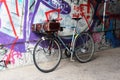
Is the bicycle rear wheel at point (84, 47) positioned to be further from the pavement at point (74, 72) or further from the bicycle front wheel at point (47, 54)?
the bicycle front wheel at point (47, 54)

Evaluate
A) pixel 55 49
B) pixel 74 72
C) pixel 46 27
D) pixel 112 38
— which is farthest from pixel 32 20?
pixel 112 38

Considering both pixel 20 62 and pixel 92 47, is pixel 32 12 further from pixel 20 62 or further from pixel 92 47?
pixel 92 47

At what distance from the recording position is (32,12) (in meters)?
5.29

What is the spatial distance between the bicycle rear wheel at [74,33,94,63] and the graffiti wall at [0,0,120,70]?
38 cm

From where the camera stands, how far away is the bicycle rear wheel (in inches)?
227

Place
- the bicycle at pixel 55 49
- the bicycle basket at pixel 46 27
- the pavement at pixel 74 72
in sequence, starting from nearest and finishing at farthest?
the pavement at pixel 74 72 → the bicycle basket at pixel 46 27 → the bicycle at pixel 55 49

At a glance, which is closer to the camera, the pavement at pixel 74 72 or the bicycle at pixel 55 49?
the pavement at pixel 74 72

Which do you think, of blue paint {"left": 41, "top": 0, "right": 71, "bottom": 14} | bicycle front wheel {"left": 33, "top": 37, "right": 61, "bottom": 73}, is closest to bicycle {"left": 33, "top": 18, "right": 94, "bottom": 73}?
bicycle front wheel {"left": 33, "top": 37, "right": 61, "bottom": 73}

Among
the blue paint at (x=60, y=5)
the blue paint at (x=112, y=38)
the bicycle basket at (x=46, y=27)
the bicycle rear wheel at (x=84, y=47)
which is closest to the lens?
the bicycle basket at (x=46, y=27)

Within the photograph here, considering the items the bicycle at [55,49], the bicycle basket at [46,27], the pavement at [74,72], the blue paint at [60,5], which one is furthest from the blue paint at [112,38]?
the bicycle basket at [46,27]

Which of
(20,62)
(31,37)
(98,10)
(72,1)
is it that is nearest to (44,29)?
(31,37)

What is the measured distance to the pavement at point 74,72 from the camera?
4.68 metres

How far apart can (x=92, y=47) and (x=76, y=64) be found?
0.75 meters

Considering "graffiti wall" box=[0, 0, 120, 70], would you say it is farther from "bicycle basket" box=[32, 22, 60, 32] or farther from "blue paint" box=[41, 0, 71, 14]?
"bicycle basket" box=[32, 22, 60, 32]
